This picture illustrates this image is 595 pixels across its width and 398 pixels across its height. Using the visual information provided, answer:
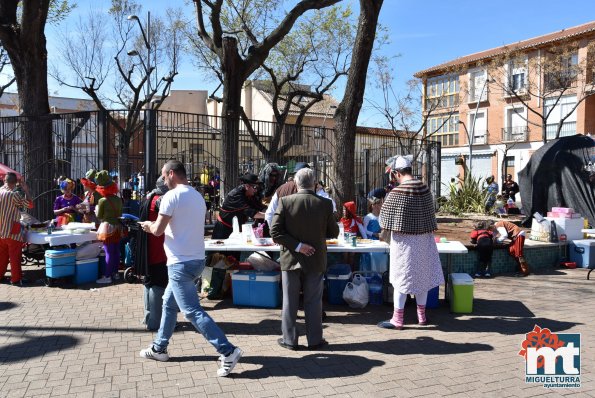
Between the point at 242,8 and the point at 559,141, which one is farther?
the point at 242,8

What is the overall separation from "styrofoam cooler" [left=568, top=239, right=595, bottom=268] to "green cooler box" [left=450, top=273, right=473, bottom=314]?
4575mm

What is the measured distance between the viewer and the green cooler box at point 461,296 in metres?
6.45

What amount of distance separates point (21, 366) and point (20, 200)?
13.2 ft

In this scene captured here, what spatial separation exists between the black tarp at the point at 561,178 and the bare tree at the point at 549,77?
1554cm

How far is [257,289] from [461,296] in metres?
2.57

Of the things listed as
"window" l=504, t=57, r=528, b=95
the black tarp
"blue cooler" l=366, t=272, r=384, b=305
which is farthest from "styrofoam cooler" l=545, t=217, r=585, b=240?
"window" l=504, t=57, r=528, b=95

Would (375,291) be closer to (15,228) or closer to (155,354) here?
(155,354)

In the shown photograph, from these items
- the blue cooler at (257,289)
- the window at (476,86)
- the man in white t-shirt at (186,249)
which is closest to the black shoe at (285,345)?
the man in white t-shirt at (186,249)

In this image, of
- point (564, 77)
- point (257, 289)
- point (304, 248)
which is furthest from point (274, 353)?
point (564, 77)

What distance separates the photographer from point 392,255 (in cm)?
586

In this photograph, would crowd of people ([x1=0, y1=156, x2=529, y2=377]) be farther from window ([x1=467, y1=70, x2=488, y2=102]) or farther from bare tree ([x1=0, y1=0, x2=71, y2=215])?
window ([x1=467, y1=70, x2=488, y2=102])

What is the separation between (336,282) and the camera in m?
6.94

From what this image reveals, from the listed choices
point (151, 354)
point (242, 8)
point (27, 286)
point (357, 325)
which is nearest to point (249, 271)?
point (357, 325)

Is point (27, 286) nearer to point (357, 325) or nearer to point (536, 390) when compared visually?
point (357, 325)
